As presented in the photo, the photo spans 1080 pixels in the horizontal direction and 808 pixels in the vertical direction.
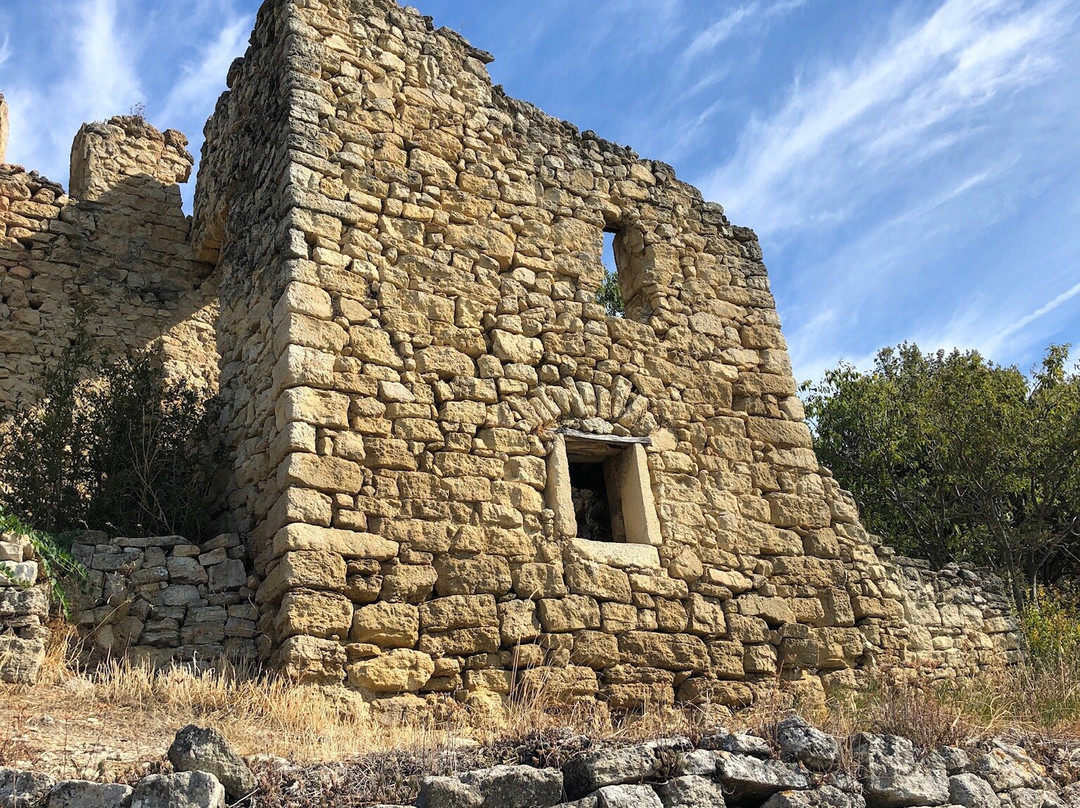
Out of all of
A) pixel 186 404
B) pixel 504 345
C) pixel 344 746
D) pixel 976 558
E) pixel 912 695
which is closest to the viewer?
pixel 344 746

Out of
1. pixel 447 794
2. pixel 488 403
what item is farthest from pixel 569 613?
pixel 447 794

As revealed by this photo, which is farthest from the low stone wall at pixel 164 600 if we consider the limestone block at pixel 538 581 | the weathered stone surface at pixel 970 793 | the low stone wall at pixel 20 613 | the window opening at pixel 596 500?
the weathered stone surface at pixel 970 793

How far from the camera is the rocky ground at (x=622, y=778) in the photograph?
12.3 feet

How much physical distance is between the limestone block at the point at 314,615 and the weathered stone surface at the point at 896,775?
2933 mm

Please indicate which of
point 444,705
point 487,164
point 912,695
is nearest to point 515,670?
point 444,705

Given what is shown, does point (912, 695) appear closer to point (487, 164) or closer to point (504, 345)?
point (504, 345)

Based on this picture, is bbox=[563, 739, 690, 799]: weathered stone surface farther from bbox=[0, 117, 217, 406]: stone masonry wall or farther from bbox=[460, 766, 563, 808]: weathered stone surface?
bbox=[0, 117, 217, 406]: stone masonry wall

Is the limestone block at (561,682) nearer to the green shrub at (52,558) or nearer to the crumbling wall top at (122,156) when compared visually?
the green shrub at (52,558)

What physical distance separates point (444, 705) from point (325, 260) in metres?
3.00

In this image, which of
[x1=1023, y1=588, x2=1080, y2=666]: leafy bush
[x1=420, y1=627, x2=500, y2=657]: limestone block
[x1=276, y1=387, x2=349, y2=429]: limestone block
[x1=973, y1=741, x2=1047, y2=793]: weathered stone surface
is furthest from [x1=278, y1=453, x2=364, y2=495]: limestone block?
[x1=1023, y1=588, x2=1080, y2=666]: leafy bush

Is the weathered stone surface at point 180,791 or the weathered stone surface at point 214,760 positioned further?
the weathered stone surface at point 214,760

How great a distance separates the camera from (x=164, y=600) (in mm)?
6410

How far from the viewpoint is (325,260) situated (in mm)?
7055

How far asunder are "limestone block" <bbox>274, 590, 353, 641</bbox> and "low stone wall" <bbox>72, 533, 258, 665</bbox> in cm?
46
